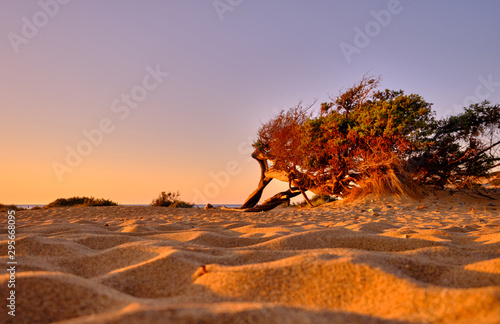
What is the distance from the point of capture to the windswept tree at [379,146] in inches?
314

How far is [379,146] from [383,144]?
15cm

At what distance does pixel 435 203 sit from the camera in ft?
25.0

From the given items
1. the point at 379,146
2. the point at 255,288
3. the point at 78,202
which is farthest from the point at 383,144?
the point at 78,202

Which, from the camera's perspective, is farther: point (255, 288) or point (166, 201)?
point (166, 201)

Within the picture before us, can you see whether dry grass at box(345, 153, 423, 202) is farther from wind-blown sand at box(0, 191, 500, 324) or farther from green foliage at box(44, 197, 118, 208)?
green foliage at box(44, 197, 118, 208)

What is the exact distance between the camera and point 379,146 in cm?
811

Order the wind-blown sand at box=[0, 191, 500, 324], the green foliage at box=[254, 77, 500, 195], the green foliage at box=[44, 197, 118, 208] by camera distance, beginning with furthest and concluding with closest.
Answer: the green foliage at box=[44, 197, 118, 208], the green foliage at box=[254, 77, 500, 195], the wind-blown sand at box=[0, 191, 500, 324]

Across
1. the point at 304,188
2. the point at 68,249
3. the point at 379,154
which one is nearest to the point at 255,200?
the point at 304,188

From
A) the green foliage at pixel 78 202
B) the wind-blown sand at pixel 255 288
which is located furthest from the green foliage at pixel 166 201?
the wind-blown sand at pixel 255 288

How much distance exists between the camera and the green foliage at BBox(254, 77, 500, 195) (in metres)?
7.95

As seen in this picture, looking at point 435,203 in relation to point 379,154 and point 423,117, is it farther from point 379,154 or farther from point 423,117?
point 423,117

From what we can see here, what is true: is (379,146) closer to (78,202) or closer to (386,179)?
(386,179)

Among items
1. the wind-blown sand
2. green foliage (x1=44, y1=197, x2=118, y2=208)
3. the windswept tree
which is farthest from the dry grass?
green foliage (x1=44, y1=197, x2=118, y2=208)

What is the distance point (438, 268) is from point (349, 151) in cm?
802
